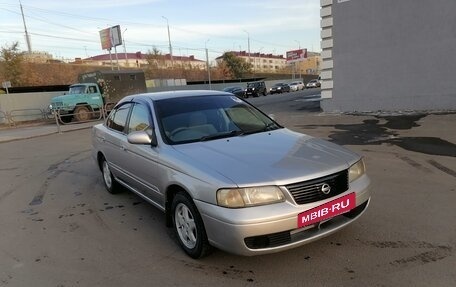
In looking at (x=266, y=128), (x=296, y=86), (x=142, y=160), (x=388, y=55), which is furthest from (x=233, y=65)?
(x=142, y=160)

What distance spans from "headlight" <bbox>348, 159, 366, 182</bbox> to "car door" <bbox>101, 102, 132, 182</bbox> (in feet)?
9.65

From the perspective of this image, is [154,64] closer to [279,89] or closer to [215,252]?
[279,89]

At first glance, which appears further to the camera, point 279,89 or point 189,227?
point 279,89

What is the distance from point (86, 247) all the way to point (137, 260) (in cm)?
73

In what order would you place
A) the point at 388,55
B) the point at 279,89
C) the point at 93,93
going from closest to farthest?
the point at 388,55, the point at 93,93, the point at 279,89

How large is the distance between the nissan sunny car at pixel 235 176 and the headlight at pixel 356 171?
A: 2cm

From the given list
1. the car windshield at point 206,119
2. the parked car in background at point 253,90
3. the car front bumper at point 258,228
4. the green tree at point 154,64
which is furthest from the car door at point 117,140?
the green tree at point 154,64

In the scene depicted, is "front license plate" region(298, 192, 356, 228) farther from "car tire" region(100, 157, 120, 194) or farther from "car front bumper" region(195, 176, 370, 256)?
"car tire" region(100, 157, 120, 194)

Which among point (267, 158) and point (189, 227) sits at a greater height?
point (267, 158)

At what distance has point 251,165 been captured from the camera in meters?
3.57

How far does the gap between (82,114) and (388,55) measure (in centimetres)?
1658

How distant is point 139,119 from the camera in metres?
5.12

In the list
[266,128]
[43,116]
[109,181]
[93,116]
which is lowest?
[43,116]

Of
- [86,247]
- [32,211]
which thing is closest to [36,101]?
[32,211]
